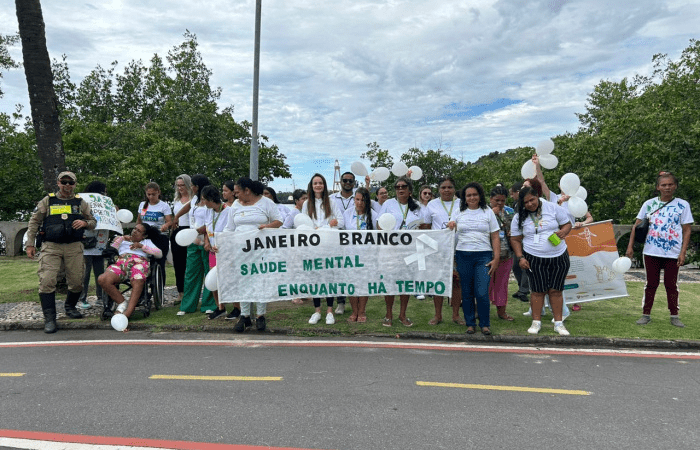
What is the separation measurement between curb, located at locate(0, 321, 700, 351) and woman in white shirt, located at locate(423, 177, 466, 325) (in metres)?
0.59

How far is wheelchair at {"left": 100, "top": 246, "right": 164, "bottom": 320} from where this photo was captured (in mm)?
6840

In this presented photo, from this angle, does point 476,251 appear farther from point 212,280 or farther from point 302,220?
point 212,280

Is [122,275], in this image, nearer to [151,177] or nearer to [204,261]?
[204,261]

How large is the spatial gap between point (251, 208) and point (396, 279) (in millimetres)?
2173

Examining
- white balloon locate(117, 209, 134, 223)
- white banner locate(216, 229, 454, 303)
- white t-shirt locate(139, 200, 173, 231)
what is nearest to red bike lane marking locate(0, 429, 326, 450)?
white banner locate(216, 229, 454, 303)

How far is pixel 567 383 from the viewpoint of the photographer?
4.21m

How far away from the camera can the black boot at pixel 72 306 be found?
270 inches

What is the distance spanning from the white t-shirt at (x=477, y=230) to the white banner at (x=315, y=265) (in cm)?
74

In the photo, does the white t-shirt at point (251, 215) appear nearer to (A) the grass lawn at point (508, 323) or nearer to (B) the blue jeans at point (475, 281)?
(A) the grass lawn at point (508, 323)

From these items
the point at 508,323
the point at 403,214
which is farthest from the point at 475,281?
the point at 403,214

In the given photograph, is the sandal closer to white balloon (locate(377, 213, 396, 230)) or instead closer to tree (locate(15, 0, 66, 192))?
white balloon (locate(377, 213, 396, 230))

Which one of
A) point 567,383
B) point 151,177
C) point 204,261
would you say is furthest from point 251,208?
point 151,177

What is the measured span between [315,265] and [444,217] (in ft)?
6.24

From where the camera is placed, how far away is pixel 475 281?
18.9 feet
